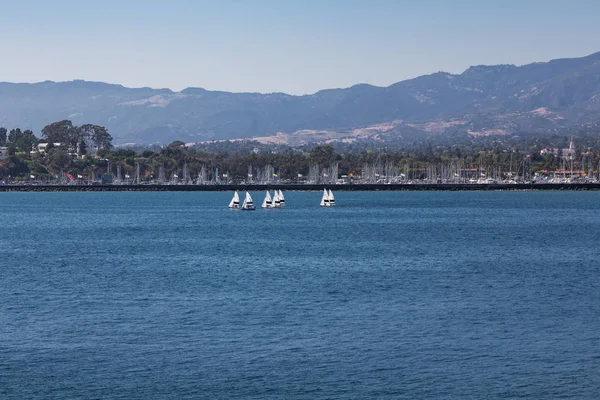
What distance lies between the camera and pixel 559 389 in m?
32.0

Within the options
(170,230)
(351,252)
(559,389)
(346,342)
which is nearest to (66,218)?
(170,230)

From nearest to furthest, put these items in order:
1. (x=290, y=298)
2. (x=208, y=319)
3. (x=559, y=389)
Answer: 1. (x=559, y=389)
2. (x=208, y=319)
3. (x=290, y=298)

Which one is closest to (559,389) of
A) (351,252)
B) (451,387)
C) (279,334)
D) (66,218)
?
(451,387)

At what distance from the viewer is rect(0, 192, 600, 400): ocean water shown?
32781 millimetres

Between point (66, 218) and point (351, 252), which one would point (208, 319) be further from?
point (66, 218)

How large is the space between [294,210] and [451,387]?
108 metres

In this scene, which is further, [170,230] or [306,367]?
[170,230]

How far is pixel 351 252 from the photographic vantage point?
73.8m

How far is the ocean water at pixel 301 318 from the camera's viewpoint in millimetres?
32781

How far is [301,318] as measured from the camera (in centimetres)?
4309

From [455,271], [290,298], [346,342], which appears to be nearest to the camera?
→ [346,342]

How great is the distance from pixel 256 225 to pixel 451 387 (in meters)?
75.0

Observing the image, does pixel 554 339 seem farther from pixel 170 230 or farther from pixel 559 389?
pixel 170 230

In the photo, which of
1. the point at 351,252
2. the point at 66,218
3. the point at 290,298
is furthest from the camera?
the point at 66,218
